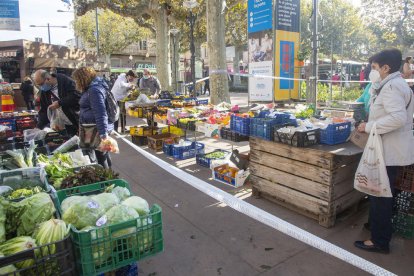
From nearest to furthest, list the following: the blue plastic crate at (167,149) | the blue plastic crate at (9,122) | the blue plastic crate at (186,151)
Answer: the blue plastic crate at (186,151) < the blue plastic crate at (167,149) < the blue plastic crate at (9,122)

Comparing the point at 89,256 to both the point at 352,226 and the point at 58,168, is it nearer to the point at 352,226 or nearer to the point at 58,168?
the point at 58,168

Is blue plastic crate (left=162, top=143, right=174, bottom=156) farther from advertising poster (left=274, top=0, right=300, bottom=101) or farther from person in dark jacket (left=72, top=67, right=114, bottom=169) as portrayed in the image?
advertising poster (left=274, top=0, right=300, bottom=101)

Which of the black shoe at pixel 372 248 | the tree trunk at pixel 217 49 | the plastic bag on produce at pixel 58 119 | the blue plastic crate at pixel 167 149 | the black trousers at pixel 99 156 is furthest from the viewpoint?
the tree trunk at pixel 217 49

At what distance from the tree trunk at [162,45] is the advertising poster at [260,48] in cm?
539

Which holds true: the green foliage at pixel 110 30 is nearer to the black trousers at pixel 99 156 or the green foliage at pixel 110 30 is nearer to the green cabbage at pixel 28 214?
the black trousers at pixel 99 156

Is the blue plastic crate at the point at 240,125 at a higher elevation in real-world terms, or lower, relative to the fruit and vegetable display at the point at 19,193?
higher

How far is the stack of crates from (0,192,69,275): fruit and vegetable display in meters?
3.13

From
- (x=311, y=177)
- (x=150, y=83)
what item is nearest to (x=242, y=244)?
(x=311, y=177)

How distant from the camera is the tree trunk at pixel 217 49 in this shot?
1002cm

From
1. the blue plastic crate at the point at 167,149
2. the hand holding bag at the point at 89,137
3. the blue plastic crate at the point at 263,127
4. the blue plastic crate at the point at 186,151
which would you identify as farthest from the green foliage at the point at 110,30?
the blue plastic crate at the point at 263,127

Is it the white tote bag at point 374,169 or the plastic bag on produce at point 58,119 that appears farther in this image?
the plastic bag on produce at point 58,119

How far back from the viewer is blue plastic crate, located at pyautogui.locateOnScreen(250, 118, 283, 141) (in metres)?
4.13

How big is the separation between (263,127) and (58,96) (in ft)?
11.5

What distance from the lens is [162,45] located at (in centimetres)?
1600
